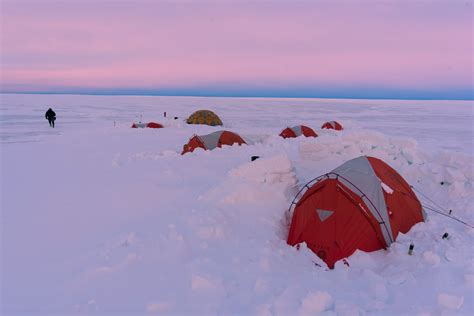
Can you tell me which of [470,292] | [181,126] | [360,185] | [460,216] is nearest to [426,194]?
[460,216]

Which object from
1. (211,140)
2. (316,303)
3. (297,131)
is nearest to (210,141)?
(211,140)

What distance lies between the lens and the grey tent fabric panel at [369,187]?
5852 millimetres

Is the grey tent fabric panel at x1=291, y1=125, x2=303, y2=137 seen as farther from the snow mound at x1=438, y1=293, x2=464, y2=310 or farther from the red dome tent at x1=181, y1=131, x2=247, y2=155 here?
the snow mound at x1=438, y1=293, x2=464, y2=310

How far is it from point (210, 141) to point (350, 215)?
9420 mm

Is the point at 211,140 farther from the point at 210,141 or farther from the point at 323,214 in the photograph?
the point at 323,214

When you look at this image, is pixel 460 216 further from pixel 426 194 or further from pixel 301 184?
pixel 301 184

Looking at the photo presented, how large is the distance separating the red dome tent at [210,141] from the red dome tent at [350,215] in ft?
27.7

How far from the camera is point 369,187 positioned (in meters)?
6.12

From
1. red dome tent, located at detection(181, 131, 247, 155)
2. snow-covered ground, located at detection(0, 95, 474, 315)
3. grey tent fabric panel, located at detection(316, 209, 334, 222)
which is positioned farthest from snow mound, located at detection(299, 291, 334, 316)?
red dome tent, located at detection(181, 131, 247, 155)

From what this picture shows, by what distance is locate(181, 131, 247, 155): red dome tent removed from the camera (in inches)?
557

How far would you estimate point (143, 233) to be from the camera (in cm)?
580

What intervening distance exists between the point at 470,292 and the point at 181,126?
67.0ft

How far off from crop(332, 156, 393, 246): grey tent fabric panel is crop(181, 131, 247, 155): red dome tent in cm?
835

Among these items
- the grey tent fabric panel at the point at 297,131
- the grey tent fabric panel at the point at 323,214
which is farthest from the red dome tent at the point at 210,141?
the grey tent fabric panel at the point at 323,214
